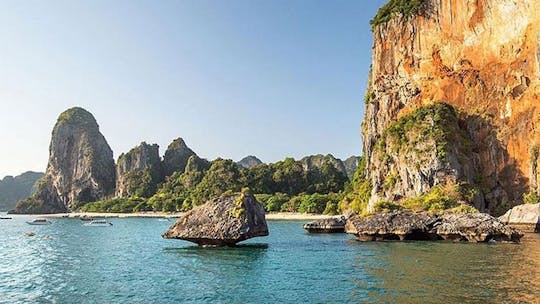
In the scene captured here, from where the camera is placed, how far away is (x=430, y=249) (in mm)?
41656

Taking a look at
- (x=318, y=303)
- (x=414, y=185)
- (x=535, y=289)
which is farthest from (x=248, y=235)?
(x=414, y=185)

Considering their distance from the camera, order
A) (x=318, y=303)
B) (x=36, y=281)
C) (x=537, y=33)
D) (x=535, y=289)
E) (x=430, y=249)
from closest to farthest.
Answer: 1. (x=318, y=303)
2. (x=535, y=289)
3. (x=36, y=281)
4. (x=430, y=249)
5. (x=537, y=33)

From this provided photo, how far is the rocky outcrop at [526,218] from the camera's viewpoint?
207 feet

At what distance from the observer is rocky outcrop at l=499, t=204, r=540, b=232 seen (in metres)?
63.1

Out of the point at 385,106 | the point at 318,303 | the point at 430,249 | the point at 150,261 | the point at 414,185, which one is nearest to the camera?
the point at 318,303

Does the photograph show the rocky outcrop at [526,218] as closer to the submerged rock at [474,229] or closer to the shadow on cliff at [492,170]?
the shadow on cliff at [492,170]

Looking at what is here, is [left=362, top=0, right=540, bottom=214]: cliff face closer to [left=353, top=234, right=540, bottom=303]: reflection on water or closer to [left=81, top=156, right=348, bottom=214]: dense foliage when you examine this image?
[left=353, top=234, right=540, bottom=303]: reflection on water

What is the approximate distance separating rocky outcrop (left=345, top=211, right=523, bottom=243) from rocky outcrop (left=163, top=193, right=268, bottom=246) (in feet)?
51.2

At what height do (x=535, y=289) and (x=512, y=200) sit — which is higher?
(x=512, y=200)

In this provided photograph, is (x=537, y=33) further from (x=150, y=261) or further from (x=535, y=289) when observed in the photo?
(x=150, y=261)

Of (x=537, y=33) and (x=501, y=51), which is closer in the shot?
(x=537, y=33)

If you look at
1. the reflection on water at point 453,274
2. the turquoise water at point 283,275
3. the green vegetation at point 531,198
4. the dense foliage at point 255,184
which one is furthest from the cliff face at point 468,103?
the dense foliage at point 255,184

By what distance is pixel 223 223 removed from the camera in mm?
42875

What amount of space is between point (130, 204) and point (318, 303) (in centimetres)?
17731
